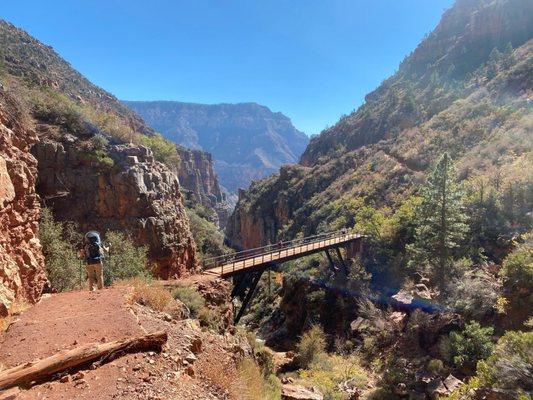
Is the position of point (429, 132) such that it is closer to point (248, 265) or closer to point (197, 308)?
point (248, 265)

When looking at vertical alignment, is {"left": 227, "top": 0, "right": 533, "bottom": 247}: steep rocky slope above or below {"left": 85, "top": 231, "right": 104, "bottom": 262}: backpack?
above

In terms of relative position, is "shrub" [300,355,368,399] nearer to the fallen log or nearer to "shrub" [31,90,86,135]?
the fallen log

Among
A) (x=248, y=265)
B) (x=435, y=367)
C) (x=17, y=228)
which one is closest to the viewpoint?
(x=17, y=228)

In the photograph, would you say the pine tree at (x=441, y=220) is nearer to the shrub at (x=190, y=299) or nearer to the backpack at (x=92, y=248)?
the shrub at (x=190, y=299)

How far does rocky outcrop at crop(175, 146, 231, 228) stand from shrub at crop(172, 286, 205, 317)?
99880 mm

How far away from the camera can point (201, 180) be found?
148625 millimetres

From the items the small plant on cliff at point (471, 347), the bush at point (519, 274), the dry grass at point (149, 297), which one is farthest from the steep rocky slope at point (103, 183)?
the bush at point (519, 274)

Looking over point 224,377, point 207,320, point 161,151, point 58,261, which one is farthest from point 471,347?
point 161,151

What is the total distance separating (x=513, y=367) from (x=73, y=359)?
10.7 meters

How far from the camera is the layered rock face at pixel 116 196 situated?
19.4 metres

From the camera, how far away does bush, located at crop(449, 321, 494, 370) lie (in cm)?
1427

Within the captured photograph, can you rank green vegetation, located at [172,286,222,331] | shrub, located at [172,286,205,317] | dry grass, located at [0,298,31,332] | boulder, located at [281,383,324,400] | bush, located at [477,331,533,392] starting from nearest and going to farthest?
dry grass, located at [0,298,31,332], bush, located at [477,331,533,392], boulder, located at [281,383,324,400], green vegetation, located at [172,286,222,331], shrub, located at [172,286,205,317]

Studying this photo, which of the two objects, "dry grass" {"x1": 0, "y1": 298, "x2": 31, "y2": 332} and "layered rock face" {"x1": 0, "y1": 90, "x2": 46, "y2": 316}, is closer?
"dry grass" {"x1": 0, "y1": 298, "x2": 31, "y2": 332}

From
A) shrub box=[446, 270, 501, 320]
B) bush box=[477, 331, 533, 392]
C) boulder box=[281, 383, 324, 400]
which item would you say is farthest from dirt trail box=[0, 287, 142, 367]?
shrub box=[446, 270, 501, 320]
